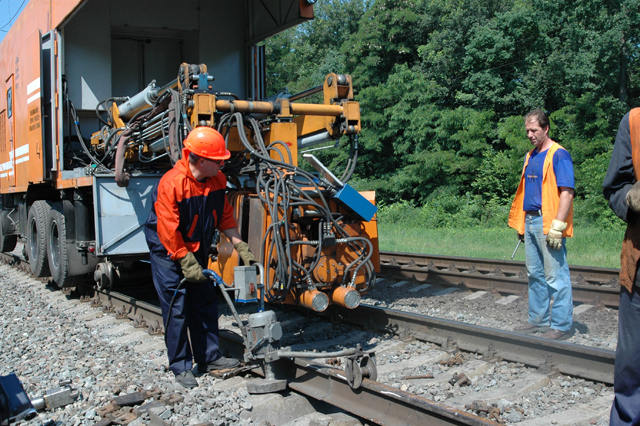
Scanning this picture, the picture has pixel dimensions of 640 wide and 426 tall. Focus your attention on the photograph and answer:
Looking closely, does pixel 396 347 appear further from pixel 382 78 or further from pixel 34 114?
pixel 382 78

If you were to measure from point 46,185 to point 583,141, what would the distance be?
15.5 meters

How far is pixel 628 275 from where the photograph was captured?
8.48 feet

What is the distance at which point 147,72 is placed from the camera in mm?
8570

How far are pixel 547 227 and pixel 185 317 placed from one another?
3.10 meters

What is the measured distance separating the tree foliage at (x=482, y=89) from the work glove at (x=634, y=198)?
43.9 feet

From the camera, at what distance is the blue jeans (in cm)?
471

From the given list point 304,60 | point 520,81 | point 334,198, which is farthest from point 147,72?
point 304,60

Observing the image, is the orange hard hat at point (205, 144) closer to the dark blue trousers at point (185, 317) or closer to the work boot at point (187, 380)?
the dark blue trousers at point (185, 317)

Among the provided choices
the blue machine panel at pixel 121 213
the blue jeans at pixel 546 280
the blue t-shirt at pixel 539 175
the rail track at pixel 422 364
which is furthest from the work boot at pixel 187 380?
the blue t-shirt at pixel 539 175

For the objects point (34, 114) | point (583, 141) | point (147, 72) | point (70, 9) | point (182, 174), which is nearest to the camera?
point (182, 174)

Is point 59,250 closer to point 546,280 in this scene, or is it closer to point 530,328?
point 530,328

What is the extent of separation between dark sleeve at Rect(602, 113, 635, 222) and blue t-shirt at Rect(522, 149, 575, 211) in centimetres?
205

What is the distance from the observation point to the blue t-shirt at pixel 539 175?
4.64 metres

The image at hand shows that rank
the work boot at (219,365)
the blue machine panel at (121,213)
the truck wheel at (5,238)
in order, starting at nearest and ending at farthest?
1. the work boot at (219,365)
2. the blue machine panel at (121,213)
3. the truck wheel at (5,238)
